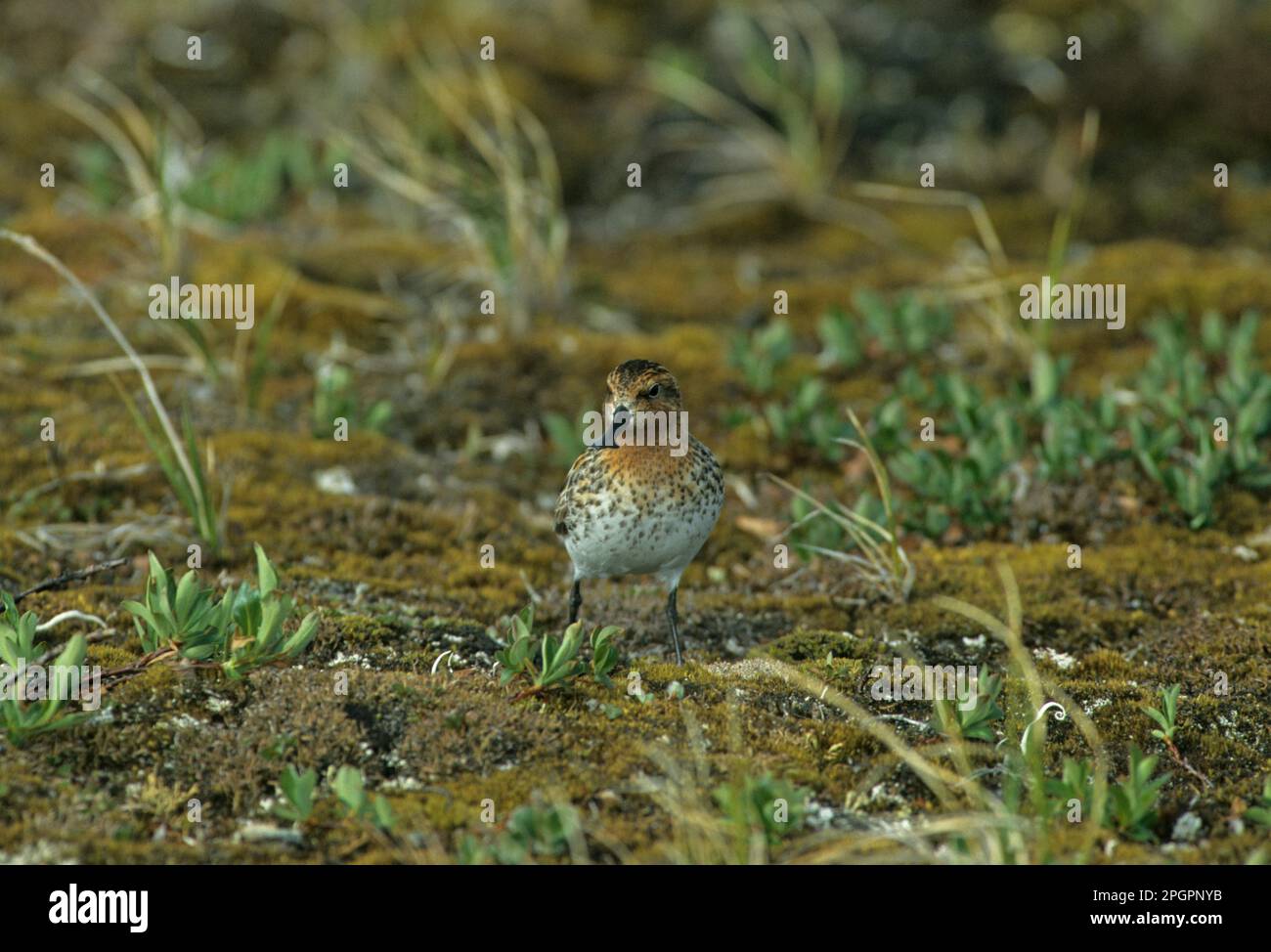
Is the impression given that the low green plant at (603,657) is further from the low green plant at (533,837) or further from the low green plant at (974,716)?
the low green plant at (974,716)

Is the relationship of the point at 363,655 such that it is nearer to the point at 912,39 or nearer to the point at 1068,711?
the point at 1068,711

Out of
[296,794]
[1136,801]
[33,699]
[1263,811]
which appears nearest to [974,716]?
[1136,801]

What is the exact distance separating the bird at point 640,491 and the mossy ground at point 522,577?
642 mm

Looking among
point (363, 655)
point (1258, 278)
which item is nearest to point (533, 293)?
point (363, 655)

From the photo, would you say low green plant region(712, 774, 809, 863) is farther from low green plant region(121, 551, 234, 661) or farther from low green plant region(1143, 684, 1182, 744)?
low green plant region(121, 551, 234, 661)

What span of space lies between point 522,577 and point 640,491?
1587 millimetres

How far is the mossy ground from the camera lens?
608 cm

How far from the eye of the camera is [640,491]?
7.33 m

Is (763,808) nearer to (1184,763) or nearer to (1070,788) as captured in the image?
(1070,788)

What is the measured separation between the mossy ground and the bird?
64 centimetres

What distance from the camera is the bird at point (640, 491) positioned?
24.0 feet

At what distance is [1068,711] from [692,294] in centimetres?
708

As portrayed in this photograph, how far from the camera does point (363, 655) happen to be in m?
7.28

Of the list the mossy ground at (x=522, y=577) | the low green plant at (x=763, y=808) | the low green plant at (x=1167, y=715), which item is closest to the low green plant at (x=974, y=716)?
the mossy ground at (x=522, y=577)
